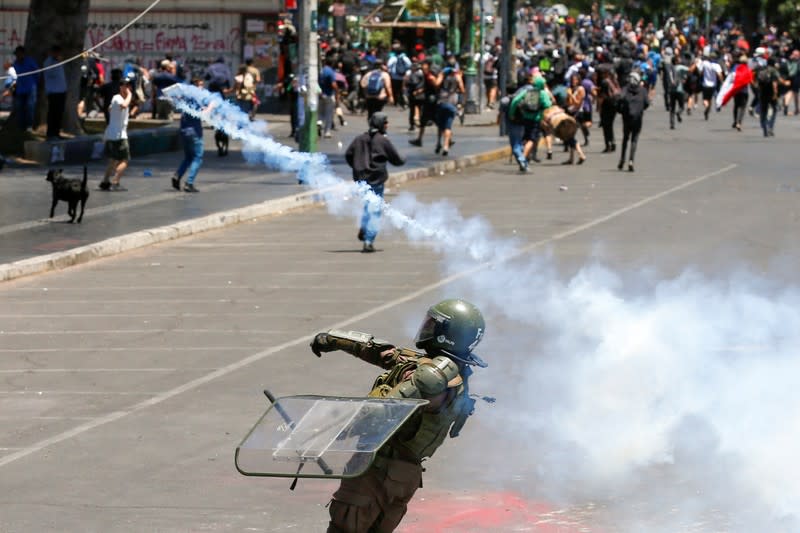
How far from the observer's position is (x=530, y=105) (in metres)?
27.3

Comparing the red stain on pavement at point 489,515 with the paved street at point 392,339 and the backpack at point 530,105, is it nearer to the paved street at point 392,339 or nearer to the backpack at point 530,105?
the paved street at point 392,339

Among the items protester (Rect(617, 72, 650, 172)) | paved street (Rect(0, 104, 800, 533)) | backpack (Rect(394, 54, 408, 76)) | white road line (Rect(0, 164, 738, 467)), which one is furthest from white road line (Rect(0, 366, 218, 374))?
backpack (Rect(394, 54, 408, 76))

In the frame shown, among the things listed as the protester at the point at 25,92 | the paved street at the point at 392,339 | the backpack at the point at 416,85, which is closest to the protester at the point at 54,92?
the protester at the point at 25,92

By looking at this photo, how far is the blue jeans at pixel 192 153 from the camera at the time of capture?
2283 centimetres

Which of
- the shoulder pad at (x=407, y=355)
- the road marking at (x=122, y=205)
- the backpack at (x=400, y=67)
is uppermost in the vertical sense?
the backpack at (x=400, y=67)

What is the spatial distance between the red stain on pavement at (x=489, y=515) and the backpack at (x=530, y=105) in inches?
769

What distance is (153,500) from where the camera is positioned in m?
8.00

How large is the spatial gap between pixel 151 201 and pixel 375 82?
39.4 ft

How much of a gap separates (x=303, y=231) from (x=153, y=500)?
1197 centimetres

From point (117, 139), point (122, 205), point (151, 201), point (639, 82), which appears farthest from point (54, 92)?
point (639, 82)

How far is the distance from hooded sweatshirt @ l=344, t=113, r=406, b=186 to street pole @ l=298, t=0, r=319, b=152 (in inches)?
301

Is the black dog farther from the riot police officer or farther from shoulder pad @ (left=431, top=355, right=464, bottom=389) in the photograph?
shoulder pad @ (left=431, top=355, right=464, bottom=389)

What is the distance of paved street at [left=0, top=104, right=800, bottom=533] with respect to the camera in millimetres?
8039

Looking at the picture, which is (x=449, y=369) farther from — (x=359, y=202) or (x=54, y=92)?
(x=54, y=92)
